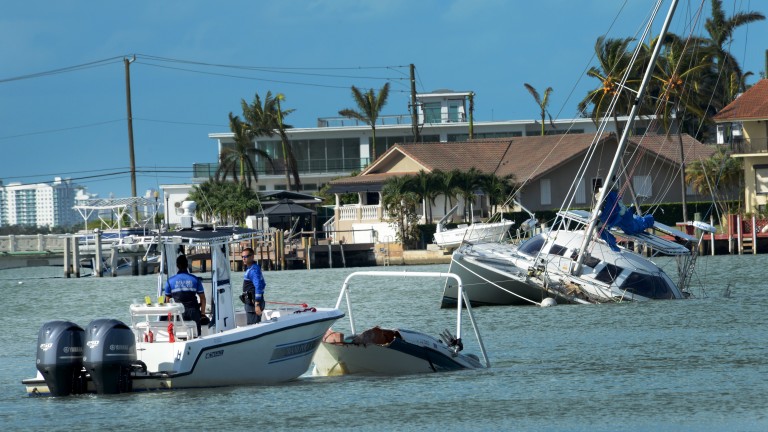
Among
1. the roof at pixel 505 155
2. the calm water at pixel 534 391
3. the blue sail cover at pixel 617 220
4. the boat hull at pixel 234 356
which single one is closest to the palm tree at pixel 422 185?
the roof at pixel 505 155

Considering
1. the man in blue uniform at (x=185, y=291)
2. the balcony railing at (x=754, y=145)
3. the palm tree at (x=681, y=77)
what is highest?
the palm tree at (x=681, y=77)

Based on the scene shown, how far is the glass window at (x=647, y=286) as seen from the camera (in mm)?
38188

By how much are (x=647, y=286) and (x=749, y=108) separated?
3941cm

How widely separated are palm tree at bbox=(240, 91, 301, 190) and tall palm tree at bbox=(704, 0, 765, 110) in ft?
110

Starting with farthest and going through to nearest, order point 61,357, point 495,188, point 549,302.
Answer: point 495,188 → point 549,302 → point 61,357

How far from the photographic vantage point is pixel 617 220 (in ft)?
126

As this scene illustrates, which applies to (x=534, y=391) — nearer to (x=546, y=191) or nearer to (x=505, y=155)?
(x=546, y=191)

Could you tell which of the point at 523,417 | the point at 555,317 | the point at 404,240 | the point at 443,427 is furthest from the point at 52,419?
the point at 404,240

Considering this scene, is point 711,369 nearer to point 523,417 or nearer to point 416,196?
point 523,417

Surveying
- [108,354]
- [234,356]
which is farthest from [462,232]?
[108,354]

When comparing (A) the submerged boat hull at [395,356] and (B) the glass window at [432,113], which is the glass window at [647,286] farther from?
(B) the glass window at [432,113]

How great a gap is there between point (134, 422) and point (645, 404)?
8423 millimetres

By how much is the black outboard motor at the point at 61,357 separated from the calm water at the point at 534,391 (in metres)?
Answer: 0.44

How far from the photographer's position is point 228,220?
3482 inches
